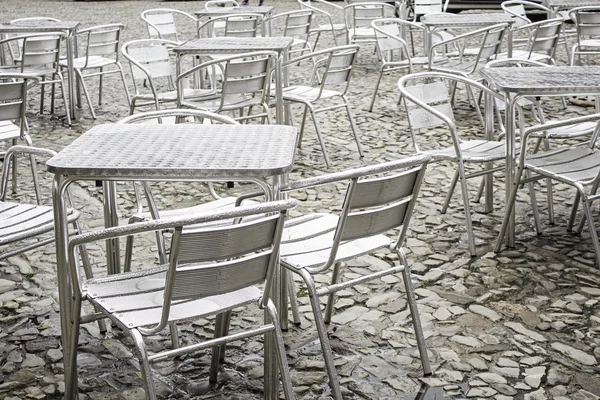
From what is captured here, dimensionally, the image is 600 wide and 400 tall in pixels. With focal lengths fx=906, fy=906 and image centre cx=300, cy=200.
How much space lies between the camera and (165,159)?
2852mm

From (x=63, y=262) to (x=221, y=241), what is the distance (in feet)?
2.32

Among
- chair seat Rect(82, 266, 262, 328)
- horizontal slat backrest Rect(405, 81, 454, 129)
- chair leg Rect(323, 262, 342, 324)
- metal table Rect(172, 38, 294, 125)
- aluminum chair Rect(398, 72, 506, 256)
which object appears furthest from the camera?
metal table Rect(172, 38, 294, 125)

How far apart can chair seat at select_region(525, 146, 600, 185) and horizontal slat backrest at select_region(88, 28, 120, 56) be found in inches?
172

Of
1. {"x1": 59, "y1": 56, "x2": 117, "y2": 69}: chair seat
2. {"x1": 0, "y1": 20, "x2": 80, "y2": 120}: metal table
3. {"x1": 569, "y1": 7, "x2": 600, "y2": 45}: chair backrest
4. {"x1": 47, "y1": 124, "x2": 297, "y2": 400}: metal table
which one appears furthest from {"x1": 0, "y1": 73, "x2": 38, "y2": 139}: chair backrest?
{"x1": 569, "y1": 7, "x2": 600, "y2": 45}: chair backrest

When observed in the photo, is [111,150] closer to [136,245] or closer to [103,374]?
[103,374]

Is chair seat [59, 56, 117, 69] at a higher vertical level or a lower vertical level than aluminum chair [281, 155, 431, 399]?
lower

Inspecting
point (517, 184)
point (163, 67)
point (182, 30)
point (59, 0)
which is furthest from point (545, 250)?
point (59, 0)

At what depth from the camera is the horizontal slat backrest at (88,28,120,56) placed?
7.62 m

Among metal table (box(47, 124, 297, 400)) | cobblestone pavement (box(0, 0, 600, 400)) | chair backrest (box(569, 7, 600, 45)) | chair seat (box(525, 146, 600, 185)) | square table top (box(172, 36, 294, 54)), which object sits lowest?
cobblestone pavement (box(0, 0, 600, 400))

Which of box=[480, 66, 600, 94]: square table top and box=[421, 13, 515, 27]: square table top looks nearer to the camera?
box=[480, 66, 600, 94]: square table top

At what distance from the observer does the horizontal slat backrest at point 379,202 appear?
9.19 ft

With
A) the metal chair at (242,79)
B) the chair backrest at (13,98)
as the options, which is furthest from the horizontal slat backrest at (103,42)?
the chair backrest at (13,98)

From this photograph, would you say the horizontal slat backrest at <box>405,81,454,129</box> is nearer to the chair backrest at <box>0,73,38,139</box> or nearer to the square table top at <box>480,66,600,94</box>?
the square table top at <box>480,66,600,94</box>

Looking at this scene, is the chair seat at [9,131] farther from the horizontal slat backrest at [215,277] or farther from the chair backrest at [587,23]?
the chair backrest at [587,23]
